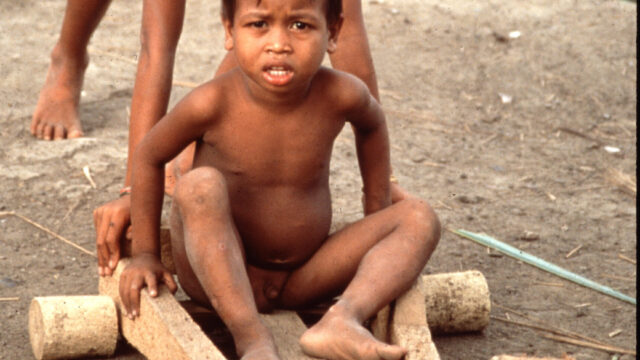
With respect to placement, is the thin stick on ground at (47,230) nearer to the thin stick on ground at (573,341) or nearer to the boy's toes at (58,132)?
the boy's toes at (58,132)

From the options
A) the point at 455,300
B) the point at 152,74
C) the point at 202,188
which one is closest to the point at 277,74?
the point at 202,188

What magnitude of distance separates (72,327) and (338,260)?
73 centimetres

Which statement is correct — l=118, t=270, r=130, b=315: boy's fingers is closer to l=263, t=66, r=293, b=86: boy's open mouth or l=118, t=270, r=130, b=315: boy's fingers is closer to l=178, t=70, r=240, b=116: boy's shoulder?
l=178, t=70, r=240, b=116: boy's shoulder

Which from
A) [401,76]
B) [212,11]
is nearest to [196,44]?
[212,11]

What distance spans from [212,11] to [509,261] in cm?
320

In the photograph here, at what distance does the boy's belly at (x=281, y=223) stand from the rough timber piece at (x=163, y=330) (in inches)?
10.6

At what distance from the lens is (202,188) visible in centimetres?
262

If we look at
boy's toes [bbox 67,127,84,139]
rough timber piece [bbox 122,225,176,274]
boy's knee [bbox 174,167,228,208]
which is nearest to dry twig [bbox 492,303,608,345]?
rough timber piece [bbox 122,225,176,274]

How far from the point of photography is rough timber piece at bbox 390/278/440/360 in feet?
8.19

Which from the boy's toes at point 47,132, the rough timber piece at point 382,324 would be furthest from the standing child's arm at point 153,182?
the boy's toes at point 47,132

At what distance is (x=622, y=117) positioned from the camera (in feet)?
17.9

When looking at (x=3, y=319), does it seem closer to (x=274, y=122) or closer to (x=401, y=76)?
(x=274, y=122)

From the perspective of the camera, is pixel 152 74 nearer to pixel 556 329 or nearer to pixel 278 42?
pixel 278 42

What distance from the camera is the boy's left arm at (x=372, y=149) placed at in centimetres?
287
